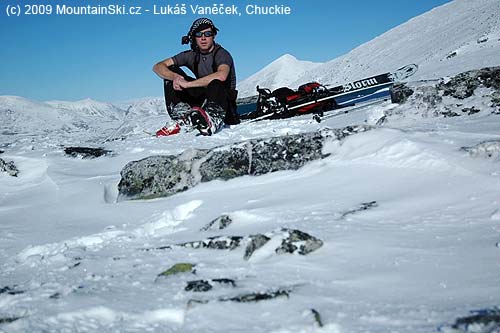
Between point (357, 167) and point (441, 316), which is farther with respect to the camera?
point (357, 167)

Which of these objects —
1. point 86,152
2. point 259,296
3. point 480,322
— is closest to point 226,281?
point 259,296

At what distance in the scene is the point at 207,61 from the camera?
25.7 feet

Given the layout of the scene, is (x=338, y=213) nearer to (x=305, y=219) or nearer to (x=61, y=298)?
(x=305, y=219)

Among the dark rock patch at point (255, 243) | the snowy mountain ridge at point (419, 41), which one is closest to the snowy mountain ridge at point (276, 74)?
the snowy mountain ridge at point (419, 41)

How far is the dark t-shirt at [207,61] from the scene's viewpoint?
305 inches

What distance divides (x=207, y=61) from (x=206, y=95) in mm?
783

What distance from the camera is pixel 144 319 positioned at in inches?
72.4

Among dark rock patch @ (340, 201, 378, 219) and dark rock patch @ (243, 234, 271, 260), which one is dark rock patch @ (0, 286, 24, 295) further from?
dark rock patch @ (340, 201, 378, 219)

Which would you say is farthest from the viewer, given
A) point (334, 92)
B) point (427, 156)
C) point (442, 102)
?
point (334, 92)

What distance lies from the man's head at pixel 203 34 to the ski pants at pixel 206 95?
0.68m

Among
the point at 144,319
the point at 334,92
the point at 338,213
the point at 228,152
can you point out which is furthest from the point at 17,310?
the point at 334,92

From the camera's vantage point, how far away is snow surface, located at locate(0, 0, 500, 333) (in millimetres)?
1797

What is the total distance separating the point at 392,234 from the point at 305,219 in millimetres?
617

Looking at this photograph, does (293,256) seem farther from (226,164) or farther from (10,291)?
(226,164)
